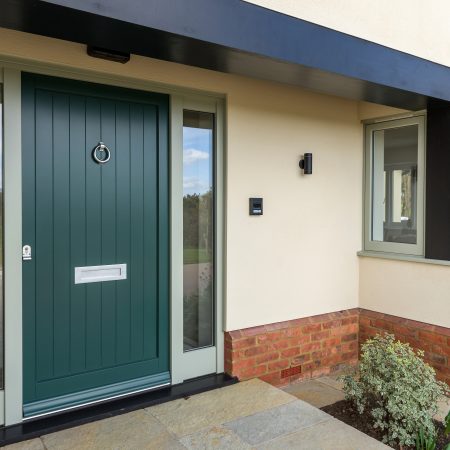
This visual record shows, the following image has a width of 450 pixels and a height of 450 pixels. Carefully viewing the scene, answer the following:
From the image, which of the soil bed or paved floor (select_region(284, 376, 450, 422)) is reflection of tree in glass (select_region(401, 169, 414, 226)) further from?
the soil bed

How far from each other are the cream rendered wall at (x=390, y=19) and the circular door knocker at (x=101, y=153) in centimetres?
154

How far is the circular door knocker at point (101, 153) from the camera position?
11.4ft

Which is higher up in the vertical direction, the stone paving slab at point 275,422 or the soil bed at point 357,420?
the stone paving slab at point 275,422

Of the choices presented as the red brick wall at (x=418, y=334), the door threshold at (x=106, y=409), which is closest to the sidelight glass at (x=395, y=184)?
the red brick wall at (x=418, y=334)

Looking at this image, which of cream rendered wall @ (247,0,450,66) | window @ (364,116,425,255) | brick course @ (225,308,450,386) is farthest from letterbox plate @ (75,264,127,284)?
window @ (364,116,425,255)

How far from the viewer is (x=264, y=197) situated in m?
4.27

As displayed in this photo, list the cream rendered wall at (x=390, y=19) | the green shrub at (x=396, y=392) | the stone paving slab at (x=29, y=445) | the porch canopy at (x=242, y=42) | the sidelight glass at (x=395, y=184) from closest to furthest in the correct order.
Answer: the porch canopy at (x=242, y=42), the stone paving slab at (x=29, y=445), the green shrub at (x=396, y=392), the cream rendered wall at (x=390, y=19), the sidelight glass at (x=395, y=184)

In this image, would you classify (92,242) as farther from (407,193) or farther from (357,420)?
(407,193)

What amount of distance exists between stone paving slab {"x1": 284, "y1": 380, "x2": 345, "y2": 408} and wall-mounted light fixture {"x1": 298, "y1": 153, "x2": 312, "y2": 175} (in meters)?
2.16

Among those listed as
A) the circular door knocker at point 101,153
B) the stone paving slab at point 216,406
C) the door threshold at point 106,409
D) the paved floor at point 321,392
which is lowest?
the paved floor at point 321,392

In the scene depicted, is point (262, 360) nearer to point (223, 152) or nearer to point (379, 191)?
point (223, 152)

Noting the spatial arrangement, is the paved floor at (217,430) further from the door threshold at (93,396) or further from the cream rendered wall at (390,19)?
the cream rendered wall at (390,19)

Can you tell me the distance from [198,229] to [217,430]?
1.69 meters

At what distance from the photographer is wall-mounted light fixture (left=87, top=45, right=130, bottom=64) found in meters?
3.16
